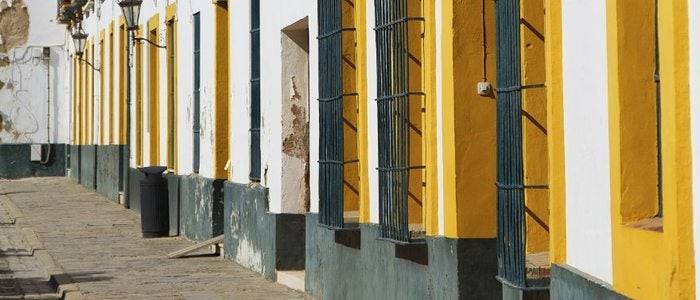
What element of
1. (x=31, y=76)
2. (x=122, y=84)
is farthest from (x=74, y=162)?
(x=122, y=84)

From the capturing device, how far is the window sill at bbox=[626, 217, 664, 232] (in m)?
5.62

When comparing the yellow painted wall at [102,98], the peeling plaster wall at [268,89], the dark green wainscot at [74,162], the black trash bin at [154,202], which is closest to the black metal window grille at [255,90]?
the peeling plaster wall at [268,89]

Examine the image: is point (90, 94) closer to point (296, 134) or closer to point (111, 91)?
point (111, 91)

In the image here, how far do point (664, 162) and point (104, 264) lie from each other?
11.5 meters

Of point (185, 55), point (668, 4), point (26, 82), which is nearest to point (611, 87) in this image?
point (668, 4)

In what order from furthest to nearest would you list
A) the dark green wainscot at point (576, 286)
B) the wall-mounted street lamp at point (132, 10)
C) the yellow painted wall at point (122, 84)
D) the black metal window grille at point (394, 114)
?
1. the yellow painted wall at point (122, 84)
2. the wall-mounted street lamp at point (132, 10)
3. the black metal window grille at point (394, 114)
4. the dark green wainscot at point (576, 286)

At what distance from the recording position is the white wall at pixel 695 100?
16.3ft

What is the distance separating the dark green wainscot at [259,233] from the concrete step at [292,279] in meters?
0.13

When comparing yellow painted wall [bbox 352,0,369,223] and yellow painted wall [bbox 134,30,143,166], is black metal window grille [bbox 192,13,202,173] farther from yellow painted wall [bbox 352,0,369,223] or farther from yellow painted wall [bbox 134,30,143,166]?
yellow painted wall [bbox 352,0,369,223]

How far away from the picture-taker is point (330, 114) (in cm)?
1122

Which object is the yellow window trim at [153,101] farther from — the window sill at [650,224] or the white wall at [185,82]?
the window sill at [650,224]

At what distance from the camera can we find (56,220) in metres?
23.7

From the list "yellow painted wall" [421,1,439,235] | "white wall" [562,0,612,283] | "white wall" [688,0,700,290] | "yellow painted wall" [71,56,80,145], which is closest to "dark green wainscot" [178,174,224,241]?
"yellow painted wall" [421,1,439,235]

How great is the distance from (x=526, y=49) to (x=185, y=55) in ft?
37.7
